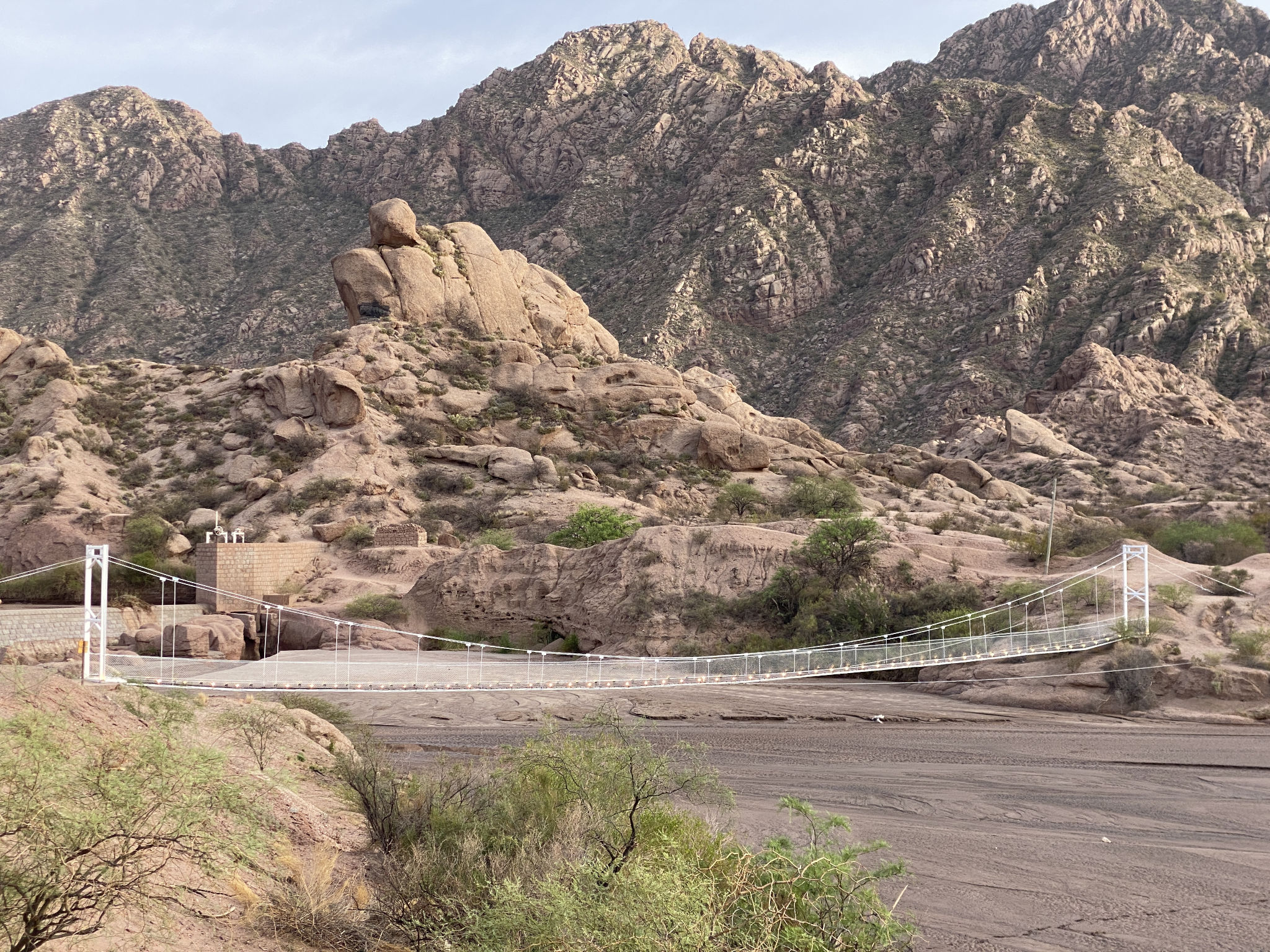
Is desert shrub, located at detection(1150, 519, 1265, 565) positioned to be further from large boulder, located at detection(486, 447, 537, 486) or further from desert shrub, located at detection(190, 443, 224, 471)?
desert shrub, located at detection(190, 443, 224, 471)

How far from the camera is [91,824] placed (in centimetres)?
472

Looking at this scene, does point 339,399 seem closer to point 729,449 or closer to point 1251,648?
point 729,449

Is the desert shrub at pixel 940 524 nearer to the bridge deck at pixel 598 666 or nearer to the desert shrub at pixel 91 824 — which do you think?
the bridge deck at pixel 598 666

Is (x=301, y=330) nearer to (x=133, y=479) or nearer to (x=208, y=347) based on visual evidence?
(x=208, y=347)

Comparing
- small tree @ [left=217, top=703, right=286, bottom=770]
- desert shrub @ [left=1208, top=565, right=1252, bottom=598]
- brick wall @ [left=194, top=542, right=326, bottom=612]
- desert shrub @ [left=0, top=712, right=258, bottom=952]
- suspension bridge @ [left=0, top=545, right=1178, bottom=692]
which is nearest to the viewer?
desert shrub @ [left=0, top=712, right=258, bottom=952]

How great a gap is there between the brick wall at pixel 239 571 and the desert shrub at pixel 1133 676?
76.8ft

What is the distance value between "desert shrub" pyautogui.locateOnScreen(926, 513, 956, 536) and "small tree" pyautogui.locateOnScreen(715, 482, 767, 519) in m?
7.64

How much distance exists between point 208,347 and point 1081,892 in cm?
8244

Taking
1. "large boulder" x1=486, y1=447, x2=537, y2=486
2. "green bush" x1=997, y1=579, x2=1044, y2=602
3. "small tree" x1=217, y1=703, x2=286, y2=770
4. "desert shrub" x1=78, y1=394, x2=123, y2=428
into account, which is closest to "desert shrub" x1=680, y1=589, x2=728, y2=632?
"green bush" x1=997, y1=579, x2=1044, y2=602

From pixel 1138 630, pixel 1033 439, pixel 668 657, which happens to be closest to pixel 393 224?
pixel 668 657

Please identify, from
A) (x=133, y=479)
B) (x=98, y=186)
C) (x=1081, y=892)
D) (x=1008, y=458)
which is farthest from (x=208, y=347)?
(x=1081, y=892)

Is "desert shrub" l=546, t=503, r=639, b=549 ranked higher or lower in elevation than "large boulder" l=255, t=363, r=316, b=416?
lower

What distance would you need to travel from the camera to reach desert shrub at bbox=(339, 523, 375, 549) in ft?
112

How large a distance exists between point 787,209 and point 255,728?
76906 mm
